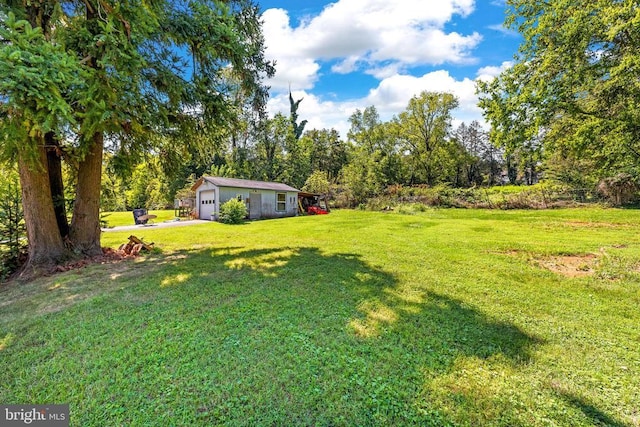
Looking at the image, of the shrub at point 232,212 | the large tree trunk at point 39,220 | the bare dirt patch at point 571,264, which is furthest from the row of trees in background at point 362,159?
the large tree trunk at point 39,220

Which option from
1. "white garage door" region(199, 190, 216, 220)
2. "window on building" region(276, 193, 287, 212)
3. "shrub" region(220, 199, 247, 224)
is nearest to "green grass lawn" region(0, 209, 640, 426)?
"shrub" region(220, 199, 247, 224)

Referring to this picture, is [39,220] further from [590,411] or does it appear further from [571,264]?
[571,264]

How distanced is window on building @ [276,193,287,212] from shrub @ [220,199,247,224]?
514cm

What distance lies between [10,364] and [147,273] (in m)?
2.97

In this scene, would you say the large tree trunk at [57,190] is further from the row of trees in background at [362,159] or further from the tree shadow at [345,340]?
the row of trees in background at [362,159]

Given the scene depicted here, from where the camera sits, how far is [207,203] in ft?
59.7

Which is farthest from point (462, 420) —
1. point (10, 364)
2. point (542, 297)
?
point (10, 364)

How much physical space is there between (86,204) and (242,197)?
38.8 feet

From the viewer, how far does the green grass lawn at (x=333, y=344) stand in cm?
191

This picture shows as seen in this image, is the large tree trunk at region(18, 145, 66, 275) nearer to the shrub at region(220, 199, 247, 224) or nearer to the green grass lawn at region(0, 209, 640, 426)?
the green grass lawn at region(0, 209, 640, 426)

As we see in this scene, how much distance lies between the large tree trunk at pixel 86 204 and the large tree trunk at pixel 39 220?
2.10 feet

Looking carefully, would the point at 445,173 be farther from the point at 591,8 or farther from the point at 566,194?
the point at 591,8

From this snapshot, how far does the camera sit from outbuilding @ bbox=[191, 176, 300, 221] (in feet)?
57.1

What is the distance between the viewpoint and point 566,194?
721 inches
